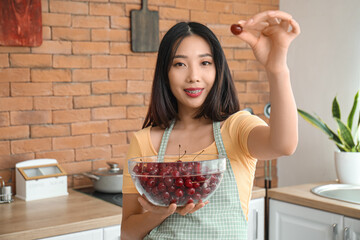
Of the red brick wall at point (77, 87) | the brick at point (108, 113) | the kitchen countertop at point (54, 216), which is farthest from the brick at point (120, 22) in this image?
the kitchen countertop at point (54, 216)

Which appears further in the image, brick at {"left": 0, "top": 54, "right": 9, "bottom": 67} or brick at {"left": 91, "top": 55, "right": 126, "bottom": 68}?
brick at {"left": 91, "top": 55, "right": 126, "bottom": 68}

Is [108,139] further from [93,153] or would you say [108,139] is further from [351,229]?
[351,229]

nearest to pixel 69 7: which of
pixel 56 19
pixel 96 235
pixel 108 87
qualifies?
pixel 56 19

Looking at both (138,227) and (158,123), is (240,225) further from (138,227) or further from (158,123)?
(158,123)

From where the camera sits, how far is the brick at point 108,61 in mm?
2714

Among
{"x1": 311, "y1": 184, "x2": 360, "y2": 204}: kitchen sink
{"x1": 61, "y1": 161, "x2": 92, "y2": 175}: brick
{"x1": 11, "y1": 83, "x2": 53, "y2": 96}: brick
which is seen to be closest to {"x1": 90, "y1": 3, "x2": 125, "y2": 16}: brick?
{"x1": 11, "y1": 83, "x2": 53, "y2": 96}: brick

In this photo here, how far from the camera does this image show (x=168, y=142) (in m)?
1.46

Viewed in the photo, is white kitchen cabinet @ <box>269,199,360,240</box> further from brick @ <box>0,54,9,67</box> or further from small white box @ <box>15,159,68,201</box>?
brick @ <box>0,54,9,67</box>

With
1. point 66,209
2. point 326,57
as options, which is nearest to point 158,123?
point 66,209

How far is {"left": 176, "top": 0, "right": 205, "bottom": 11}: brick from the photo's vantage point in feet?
9.91

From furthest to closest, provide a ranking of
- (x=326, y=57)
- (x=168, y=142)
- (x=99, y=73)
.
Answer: (x=326, y=57)
(x=99, y=73)
(x=168, y=142)

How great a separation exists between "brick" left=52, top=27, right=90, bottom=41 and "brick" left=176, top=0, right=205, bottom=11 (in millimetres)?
659

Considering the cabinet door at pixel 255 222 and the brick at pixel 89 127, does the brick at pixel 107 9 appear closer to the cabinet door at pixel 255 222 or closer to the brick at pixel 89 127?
the brick at pixel 89 127

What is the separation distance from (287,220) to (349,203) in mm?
406
